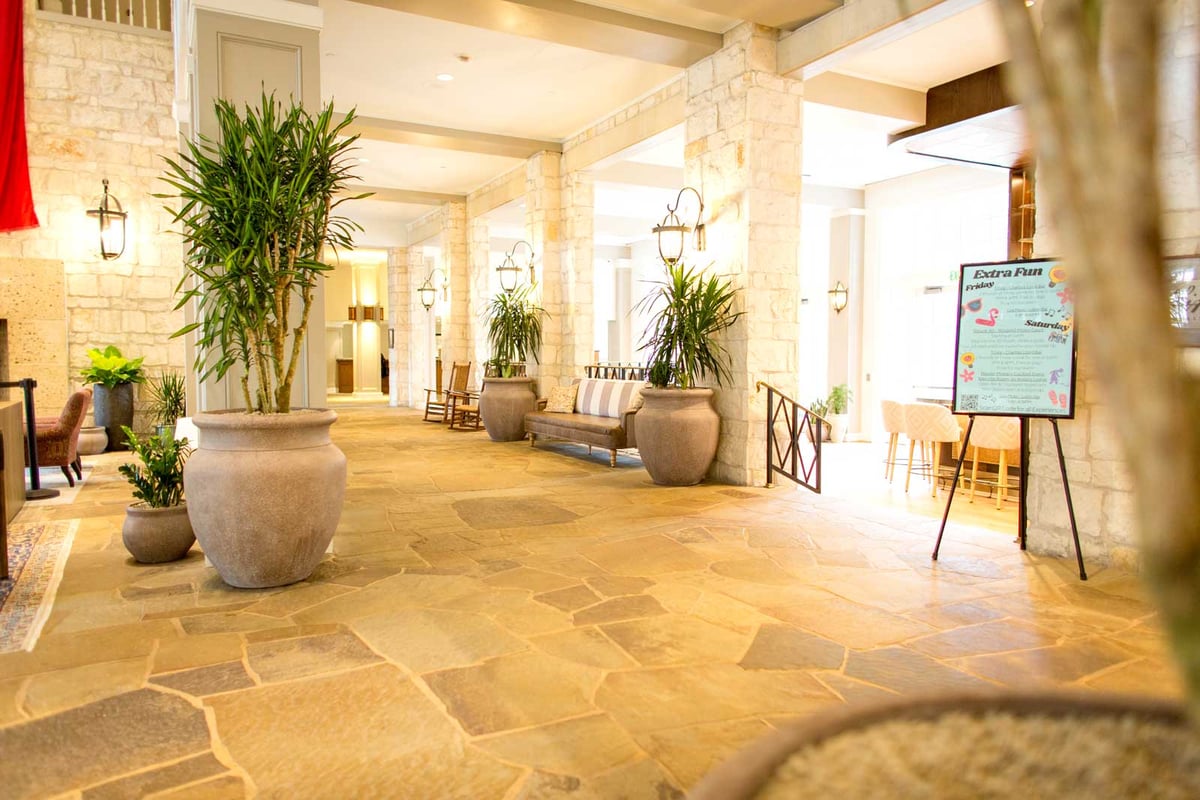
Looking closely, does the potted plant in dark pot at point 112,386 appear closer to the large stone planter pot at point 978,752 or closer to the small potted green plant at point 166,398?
the small potted green plant at point 166,398

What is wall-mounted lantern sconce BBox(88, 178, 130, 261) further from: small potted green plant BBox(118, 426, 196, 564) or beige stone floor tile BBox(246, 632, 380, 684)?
beige stone floor tile BBox(246, 632, 380, 684)

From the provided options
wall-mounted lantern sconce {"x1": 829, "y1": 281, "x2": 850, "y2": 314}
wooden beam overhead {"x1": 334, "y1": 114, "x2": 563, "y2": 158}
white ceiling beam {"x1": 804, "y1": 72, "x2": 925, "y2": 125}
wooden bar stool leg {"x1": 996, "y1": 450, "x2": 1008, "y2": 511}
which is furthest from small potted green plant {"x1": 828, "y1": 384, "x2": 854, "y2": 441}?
wooden beam overhead {"x1": 334, "y1": 114, "x2": 563, "y2": 158}

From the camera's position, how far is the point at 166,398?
795 centimetres

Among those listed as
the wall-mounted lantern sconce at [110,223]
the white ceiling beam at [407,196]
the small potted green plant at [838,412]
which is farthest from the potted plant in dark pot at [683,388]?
the white ceiling beam at [407,196]

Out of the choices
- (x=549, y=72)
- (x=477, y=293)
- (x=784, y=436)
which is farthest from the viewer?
(x=477, y=293)

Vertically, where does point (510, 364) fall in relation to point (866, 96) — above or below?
below

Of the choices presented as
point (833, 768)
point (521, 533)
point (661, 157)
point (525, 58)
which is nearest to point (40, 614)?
point (521, 533)

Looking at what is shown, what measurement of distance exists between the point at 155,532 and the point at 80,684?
4.89ft

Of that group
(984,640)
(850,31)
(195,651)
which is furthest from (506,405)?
(984,640)

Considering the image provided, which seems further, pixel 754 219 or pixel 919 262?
pixel 919 262

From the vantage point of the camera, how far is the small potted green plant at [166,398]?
25.9 ft

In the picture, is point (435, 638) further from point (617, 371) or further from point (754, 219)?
point (617, 371)

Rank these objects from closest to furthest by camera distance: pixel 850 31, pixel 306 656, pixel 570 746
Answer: pixel 570 746
pixel 306 656
pixel 850 31

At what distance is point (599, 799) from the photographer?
68.7 inches
